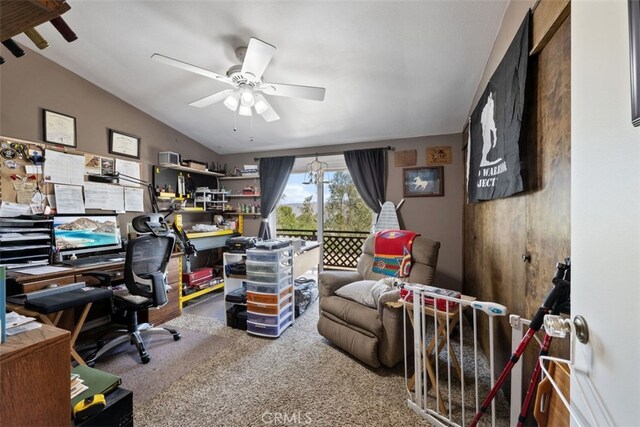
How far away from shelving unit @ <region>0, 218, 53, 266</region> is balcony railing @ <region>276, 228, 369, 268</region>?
9.76 ft

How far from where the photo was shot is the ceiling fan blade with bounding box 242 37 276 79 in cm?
164

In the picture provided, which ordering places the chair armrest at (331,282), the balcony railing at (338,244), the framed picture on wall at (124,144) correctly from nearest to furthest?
the chair armrest at (331,282) → the framed picture on wall at (124,144) → the balcony railing at (338,244)

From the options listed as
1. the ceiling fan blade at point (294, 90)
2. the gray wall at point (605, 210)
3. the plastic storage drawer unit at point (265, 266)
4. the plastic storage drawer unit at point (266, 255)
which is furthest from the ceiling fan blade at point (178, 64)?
the gray wall at point (605, 210)

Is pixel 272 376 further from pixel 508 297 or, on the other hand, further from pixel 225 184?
pixel 225 184

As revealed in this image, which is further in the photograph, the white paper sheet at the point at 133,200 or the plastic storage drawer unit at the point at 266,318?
the white paper sheet at the point at 133,200

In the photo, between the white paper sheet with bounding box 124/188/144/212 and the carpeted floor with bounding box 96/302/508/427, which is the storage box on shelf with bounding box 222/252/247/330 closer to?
the carpeted floor with bounding box 96/302/508/427

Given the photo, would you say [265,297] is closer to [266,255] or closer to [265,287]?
[265,287]

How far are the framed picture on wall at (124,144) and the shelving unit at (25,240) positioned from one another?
1061mm

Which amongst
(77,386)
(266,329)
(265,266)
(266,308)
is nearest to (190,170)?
(265,266)

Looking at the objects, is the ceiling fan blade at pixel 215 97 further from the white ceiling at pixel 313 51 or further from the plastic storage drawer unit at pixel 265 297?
the plastic storage drawer unit at pixel 265 297

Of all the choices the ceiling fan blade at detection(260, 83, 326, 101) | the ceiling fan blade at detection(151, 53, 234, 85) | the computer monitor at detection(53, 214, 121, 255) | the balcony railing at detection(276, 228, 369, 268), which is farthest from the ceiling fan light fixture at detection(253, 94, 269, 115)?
the balcony railing at detection(276, 228, 369, 268)

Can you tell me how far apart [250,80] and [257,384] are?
7.45 feet

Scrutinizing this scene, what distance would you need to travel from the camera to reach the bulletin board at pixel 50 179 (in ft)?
7.43

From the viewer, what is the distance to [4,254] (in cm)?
210
